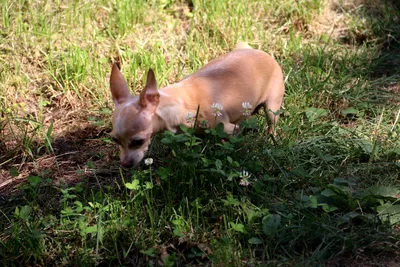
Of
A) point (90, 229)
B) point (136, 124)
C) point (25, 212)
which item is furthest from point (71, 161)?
point (90, 229)

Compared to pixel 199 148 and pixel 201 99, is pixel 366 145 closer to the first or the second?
pixel 201 99

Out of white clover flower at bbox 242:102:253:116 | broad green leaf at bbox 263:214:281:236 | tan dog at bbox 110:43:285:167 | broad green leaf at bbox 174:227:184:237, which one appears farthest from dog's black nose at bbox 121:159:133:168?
broad green leaf at bbox 263:214:281:236

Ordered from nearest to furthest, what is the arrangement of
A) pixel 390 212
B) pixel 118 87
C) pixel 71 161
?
pixel 390 212 < pixel 118 87 < pixel 71 161

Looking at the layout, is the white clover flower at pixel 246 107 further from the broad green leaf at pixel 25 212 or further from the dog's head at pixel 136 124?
the broad green leaf at pixel 25 212

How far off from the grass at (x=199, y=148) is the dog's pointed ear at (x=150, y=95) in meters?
0.34

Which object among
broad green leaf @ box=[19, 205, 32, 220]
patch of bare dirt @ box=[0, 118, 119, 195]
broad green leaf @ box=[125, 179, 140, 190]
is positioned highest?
broad green leaf @ box=[125, 179, 140, 190]

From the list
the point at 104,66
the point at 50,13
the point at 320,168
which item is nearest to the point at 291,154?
the point at 320,168

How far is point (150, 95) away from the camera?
415 cm

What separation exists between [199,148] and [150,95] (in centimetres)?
54

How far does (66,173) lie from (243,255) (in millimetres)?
1751

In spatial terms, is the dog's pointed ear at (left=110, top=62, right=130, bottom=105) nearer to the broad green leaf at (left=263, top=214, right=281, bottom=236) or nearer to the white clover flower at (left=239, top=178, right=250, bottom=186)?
the white clover flower at (left=239, top=178, right=250, bottom=186)

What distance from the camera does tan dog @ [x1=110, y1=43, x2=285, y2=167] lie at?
411 cm

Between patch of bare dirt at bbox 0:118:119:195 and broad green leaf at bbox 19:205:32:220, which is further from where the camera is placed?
patch of bare dirt at bbox 0:118:119:195

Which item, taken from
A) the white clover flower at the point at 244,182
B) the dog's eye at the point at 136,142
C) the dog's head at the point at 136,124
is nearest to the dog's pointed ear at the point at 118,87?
the dog's head at the point at 136,124
